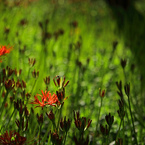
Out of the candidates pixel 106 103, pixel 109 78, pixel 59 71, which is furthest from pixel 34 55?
pixel 106 103

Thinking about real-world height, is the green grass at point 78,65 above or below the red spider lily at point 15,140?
above

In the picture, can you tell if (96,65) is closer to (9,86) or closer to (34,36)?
(34,36)

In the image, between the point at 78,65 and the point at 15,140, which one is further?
the point at 78,65

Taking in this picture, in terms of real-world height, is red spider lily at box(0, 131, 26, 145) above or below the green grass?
below

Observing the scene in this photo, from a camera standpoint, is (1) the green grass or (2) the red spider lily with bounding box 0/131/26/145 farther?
(1) the green grass

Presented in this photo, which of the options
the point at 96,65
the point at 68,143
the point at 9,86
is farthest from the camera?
the point at 96,65

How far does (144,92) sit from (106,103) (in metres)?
0.57

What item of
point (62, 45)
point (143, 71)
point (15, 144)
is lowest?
point (15, 144)

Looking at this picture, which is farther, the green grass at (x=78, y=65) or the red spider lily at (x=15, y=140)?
the green grass at (x=78, y=65)

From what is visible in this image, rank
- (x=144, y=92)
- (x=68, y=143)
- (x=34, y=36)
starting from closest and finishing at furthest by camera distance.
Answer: (x=68, y=143) → (x=144, y=92) → (x=34, y=36)

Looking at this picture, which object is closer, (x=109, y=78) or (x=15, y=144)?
(x=15, y=144)

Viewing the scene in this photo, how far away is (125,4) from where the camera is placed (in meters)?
8.04

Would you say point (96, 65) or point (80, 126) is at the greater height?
point (96, 65)

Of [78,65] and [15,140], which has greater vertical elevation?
[78,65]
